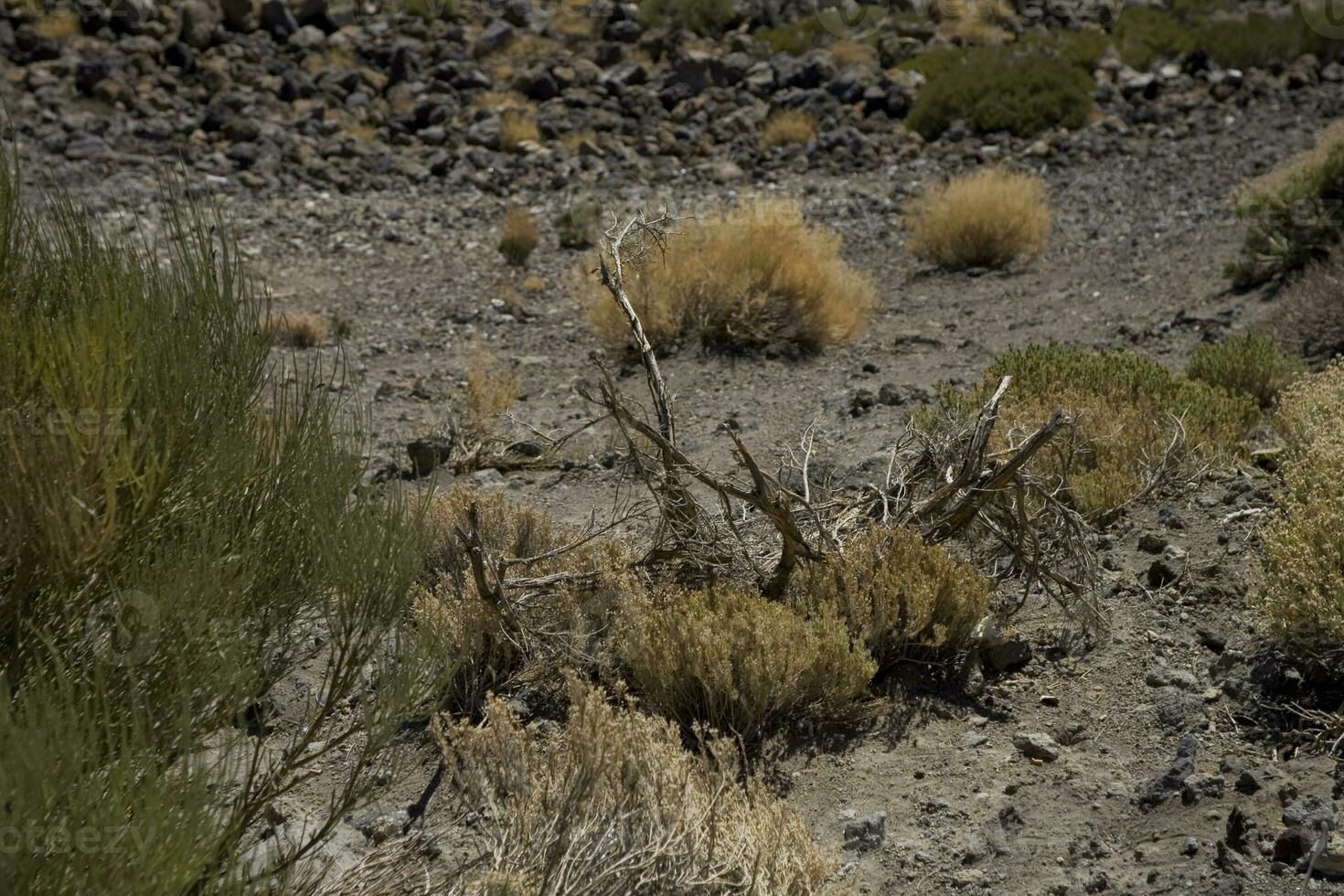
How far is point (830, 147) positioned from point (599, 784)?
574 inches

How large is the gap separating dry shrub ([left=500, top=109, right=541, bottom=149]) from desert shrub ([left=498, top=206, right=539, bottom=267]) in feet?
13.7

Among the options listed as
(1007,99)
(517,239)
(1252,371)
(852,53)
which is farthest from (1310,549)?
(852,53)

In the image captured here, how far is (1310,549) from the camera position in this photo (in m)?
4.28

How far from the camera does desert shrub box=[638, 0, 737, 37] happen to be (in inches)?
898

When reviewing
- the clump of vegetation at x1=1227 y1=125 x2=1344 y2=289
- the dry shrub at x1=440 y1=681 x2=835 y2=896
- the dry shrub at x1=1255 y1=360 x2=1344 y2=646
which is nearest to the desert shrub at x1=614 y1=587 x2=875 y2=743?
the dry shrub at x1=440 y1=681 x2=835 y2=896

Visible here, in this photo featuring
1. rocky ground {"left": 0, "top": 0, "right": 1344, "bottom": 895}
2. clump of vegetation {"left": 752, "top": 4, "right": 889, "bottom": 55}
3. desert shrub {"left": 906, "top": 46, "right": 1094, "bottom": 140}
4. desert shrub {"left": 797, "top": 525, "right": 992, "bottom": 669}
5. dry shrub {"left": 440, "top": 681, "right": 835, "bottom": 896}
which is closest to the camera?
dry shrub {"left": 440, "top": 681, "right": 835, "bottom": 896}

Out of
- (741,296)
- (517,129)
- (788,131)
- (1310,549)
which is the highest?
(1310,549)

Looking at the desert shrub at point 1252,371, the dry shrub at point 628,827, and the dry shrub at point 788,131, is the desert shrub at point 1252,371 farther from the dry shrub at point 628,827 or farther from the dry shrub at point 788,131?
the dry shrub at point 788,131

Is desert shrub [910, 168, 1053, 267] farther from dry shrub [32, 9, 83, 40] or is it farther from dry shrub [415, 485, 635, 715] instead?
dry shrub [32, 9, 83, 40]

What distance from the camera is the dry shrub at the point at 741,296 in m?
9.35

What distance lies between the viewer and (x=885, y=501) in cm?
489

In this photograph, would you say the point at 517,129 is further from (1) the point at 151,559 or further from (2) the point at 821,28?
(1) the point at 151,559

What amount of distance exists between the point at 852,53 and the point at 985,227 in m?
10.2

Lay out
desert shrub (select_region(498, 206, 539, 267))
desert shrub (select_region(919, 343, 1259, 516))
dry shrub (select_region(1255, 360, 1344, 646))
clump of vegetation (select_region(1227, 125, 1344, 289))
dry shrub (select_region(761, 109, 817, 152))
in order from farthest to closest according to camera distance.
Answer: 1. dry shrub (select_region(761, 109, 817, 152))
2. desert shrub (select_region(498, 206, 539, 267))
3. clump of vegetation (select_region(1227, 125, 1344, 289))
4. desert shrub (select_region(919, 343, 1259, 516))
5. dry shrub (select_region(1255, 360, 1344, 646))
